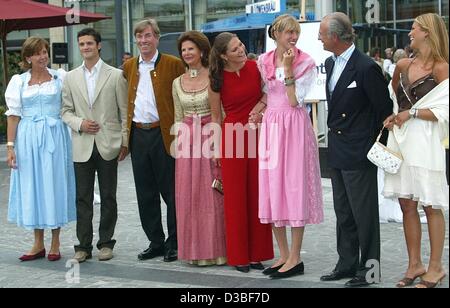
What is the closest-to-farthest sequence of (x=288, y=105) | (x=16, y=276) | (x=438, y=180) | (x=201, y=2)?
(x=438, y=180) → (x=288, y=105) → (x=16, y=276) → (x=201, y=2)

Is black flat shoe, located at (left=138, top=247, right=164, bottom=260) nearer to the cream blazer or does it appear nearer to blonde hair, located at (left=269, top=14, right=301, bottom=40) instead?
the cream blazer

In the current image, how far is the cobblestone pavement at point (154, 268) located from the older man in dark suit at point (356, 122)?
363 millimetres

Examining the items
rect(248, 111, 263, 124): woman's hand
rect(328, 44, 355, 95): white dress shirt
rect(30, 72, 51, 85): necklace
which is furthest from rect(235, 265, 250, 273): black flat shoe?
rect(30, 72, 51, 85): necklace

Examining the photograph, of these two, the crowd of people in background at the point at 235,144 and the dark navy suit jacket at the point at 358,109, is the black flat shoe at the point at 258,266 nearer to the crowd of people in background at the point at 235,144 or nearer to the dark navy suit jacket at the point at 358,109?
Answer: the crowd of people in background at the point at 235,144

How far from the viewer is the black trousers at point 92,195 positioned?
684cm

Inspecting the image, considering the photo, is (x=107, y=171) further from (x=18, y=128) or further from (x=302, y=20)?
(x=302, y=20)

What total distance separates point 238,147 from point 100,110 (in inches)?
50.4

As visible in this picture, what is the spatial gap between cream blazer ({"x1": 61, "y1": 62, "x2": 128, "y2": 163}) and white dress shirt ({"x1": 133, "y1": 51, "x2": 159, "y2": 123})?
5.9 inches

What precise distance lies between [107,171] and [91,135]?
0.34 metres

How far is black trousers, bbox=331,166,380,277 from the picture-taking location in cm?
563

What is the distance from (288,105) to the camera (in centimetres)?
597

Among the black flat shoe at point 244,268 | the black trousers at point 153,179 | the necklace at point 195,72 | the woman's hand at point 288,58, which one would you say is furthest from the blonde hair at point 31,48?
the black flat shoe at point 244,268

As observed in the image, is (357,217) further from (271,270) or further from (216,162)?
(216,162)

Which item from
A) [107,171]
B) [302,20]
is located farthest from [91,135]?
[302,20]
